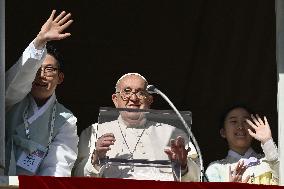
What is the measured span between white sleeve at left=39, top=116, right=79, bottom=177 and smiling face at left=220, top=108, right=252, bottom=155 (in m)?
1.15

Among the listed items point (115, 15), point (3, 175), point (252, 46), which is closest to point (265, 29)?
point (252, 46)

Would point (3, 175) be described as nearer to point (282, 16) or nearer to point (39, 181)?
point (39, 181)

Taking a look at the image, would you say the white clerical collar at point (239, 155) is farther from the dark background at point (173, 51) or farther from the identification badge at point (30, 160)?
the dark background at point (173, 51)

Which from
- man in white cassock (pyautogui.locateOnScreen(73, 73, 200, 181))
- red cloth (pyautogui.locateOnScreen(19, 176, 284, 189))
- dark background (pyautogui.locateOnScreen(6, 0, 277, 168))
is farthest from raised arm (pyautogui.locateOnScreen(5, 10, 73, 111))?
dark background (pyautogui.locateOnScreen(6, 0, 277, 168))

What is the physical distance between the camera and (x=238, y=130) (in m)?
10.3

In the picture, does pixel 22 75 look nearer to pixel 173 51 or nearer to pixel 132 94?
pixel 132 94

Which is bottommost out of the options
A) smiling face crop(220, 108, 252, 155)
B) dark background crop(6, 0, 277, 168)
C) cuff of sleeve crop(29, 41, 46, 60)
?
smiling face crop(220, 108, 252, 155)

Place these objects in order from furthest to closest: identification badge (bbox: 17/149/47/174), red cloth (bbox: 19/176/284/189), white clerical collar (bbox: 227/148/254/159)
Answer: white clerical collar (bbox: 227/148/254/159)
identification badge (bbox: 17/149/47/174)
red cloth (bbox: 19/176/284/189)

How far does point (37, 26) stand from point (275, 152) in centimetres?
332

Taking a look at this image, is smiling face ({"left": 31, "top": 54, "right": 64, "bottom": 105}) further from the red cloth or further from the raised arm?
the red cloth

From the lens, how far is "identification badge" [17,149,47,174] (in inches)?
381

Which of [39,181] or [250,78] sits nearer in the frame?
[39,181]

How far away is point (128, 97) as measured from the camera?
32.6 ft

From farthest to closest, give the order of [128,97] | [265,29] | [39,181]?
[265,29]
[128,97]
[39,181]
